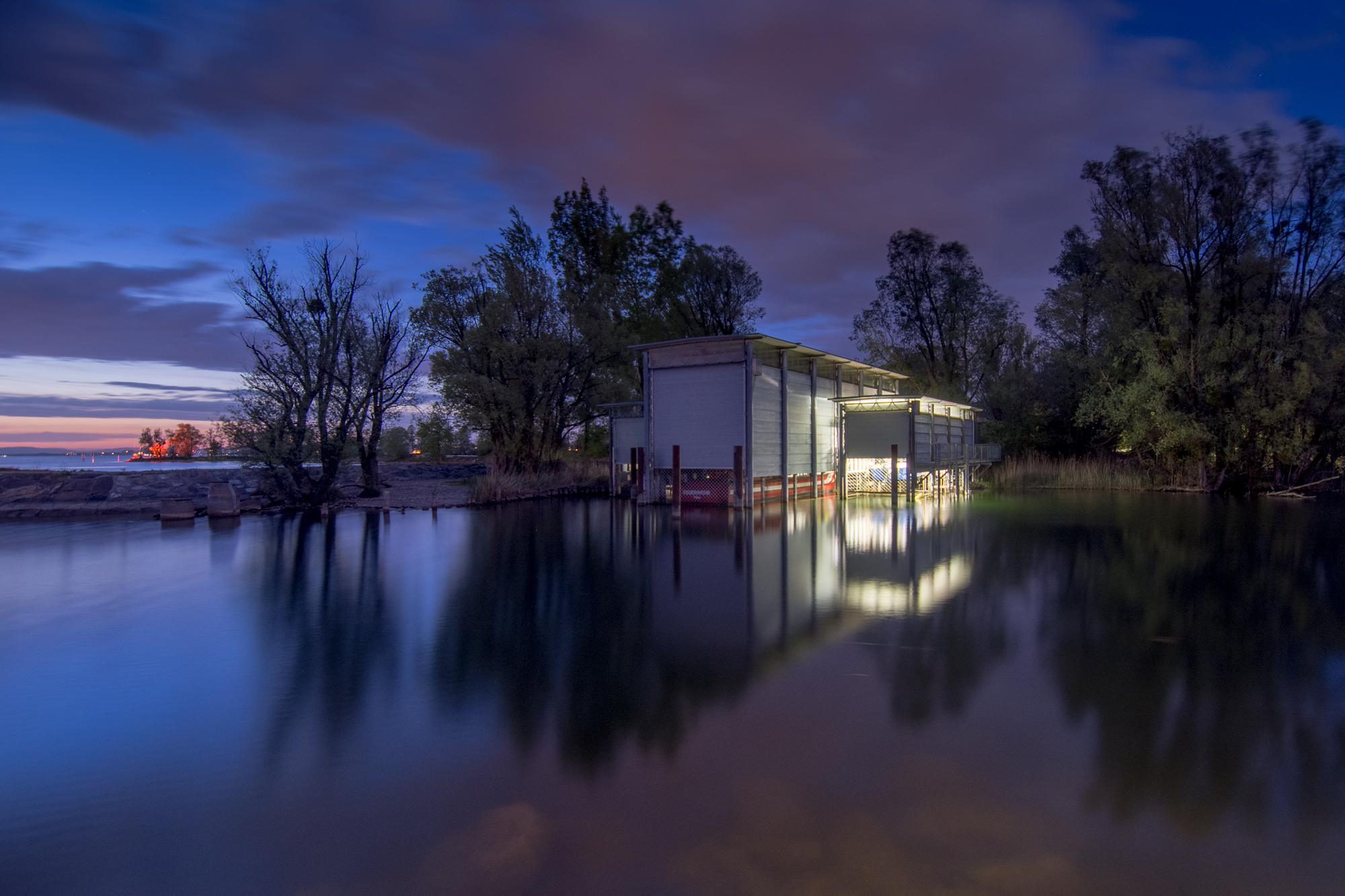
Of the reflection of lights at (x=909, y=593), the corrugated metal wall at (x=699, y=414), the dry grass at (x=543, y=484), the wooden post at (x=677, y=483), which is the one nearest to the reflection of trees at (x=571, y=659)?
the reflection of lights at (x=909, y=593)

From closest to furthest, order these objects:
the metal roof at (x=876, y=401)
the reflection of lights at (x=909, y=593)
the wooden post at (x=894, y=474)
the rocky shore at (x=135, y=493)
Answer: the reflection of lights at (x=909, y=593) < the rocky shore at (x=135, y=493) < the wooden post at (x=894, y=474) < the metal roof at (x=876, y=401)

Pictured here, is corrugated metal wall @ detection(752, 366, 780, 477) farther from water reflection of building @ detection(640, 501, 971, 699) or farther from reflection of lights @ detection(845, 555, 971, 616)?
reflection of lights @ detection(845, 555, 971, 616)

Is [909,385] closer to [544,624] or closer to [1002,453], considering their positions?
[1002,453]

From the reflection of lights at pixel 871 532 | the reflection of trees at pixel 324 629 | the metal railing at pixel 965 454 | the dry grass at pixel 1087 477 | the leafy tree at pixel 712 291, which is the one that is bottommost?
the reflection of trees at pixel 324 629

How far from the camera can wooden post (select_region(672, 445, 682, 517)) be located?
19.5 meters

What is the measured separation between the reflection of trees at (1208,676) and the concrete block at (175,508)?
20391 millimetres

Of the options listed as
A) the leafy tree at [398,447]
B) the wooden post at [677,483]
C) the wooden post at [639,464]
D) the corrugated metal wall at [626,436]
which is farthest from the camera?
the leafy tree at [398,447]

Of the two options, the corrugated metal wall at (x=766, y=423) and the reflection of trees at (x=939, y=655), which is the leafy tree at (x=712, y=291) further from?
the reflection of trees at (x=939, y=655)

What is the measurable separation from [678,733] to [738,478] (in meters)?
17.0

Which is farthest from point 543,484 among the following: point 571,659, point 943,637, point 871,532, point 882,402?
point 943,637

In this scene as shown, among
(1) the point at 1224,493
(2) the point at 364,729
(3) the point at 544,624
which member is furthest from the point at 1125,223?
(2) the point at 364,729

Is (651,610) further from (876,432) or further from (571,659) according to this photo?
(876,432)

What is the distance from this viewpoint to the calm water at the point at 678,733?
128 inches

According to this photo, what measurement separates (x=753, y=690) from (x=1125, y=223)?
104 feet
